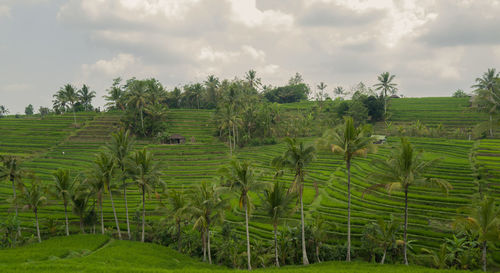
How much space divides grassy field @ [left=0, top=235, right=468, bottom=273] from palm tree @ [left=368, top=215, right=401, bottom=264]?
3.09 m

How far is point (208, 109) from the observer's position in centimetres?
9894

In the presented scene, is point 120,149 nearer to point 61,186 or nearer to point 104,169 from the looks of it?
point 104,169

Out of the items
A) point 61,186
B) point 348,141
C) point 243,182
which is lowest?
point 61,186

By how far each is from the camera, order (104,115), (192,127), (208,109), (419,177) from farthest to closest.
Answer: (208,109) < (104,115) < (192,127) < (419,177)

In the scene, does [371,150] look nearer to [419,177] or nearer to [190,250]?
[419,177]

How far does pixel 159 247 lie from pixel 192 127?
53.9 meters

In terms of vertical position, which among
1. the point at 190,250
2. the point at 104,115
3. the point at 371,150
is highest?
the point at 104,115

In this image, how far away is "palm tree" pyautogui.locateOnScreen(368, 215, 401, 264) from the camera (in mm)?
21864

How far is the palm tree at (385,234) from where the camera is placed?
21.9 meters

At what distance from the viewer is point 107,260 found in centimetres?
1902

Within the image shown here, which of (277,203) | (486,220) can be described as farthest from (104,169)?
(486,220)

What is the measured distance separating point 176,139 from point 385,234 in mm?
54435

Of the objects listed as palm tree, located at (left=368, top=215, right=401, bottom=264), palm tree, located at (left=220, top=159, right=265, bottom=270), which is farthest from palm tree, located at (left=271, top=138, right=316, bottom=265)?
palm tree, located at (left=368, top=215, right=401, bottom=264)

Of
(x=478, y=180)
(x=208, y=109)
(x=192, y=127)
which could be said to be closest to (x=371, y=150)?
(x=478, y=180)
